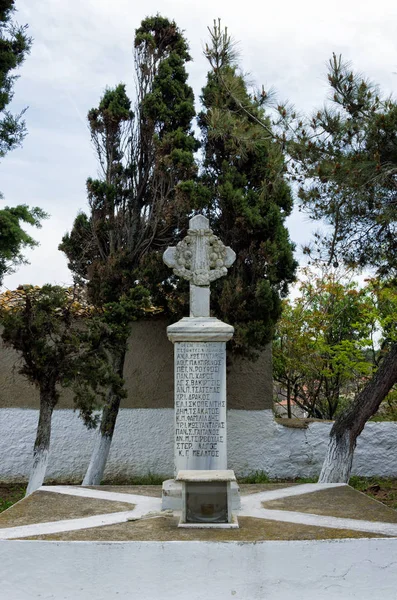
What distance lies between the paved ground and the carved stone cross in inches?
86.0

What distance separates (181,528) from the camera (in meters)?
5.05

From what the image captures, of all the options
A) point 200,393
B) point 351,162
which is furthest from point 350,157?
point 200,393

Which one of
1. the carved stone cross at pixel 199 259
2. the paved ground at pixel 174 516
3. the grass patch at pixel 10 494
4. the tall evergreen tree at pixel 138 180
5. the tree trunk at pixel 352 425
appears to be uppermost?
the tall evergreen tree at pixel 138 180

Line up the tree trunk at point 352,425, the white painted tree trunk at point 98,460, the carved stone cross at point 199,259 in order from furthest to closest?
1. the white painted tree trunk at point 98,460
2. the tree trunk at point 352,425
3. the carved stone cross at point 199,259

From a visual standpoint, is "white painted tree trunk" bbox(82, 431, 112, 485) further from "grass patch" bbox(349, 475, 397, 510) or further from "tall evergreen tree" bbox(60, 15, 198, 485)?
"grass patch" bbox(349, 475, 397, 510)

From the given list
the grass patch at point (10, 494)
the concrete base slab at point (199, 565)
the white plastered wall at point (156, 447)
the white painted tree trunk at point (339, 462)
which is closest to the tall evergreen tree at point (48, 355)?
the grass patch at point (10, 494)

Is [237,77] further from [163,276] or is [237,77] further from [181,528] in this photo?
[181,528]

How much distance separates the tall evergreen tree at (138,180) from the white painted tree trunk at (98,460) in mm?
15

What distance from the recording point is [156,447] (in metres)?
9.34

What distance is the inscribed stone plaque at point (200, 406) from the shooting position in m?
6.23

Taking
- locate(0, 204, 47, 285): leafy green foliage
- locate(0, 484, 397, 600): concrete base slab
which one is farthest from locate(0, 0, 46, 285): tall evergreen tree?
locate(0, 484, 397, 600): concrete base slab

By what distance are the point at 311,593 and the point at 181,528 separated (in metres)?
1.20

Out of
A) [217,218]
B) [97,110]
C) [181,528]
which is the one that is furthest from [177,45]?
[181,528]

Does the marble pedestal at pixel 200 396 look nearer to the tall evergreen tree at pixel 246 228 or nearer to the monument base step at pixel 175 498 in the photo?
the monument base step at pixel 175 498
